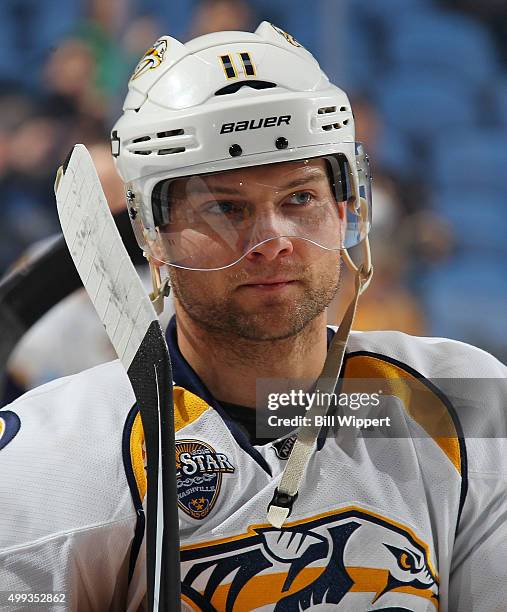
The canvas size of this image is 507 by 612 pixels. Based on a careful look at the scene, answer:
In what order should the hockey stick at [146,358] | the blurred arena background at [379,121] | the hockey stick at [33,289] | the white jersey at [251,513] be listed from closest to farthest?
the hockey stick at [146,358] < the white jersey at [251,513] < the hockey stick at [33,289] < the blurred arena background at [379,121]

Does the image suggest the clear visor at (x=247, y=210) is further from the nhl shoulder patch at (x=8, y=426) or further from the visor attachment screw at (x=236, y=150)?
the nhl shoulder patch at (x=8, y=426)

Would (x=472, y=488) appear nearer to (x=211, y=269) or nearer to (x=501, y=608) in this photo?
(x=501, y=608)

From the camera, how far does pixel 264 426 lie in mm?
1304

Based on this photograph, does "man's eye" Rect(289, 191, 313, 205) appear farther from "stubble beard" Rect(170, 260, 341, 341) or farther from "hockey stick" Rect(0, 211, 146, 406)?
"hockey stick" Rect(0, 211, 146, 406)

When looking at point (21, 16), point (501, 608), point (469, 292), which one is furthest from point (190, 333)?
point (21, 16)

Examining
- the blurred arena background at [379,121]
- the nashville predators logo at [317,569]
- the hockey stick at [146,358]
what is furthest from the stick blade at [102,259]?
the blurred arena background at [379,121]

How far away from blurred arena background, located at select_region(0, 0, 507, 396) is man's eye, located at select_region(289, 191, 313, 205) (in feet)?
5.12

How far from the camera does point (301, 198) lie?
1298mm

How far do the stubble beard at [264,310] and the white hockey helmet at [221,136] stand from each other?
0.04 m

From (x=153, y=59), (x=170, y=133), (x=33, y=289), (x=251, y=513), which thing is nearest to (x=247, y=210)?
(x=170, y=133)

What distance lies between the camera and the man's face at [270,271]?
1.27 metres

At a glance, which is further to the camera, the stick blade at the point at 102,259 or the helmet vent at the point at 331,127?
the helmet vent at the point at 331,127

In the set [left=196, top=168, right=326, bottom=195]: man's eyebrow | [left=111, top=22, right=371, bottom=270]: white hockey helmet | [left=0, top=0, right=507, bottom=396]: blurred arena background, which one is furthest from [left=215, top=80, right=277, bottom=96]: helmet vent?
[left=0, top=0, right=507, bottom=396]: blurred arena background

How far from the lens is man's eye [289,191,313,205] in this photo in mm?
1290
